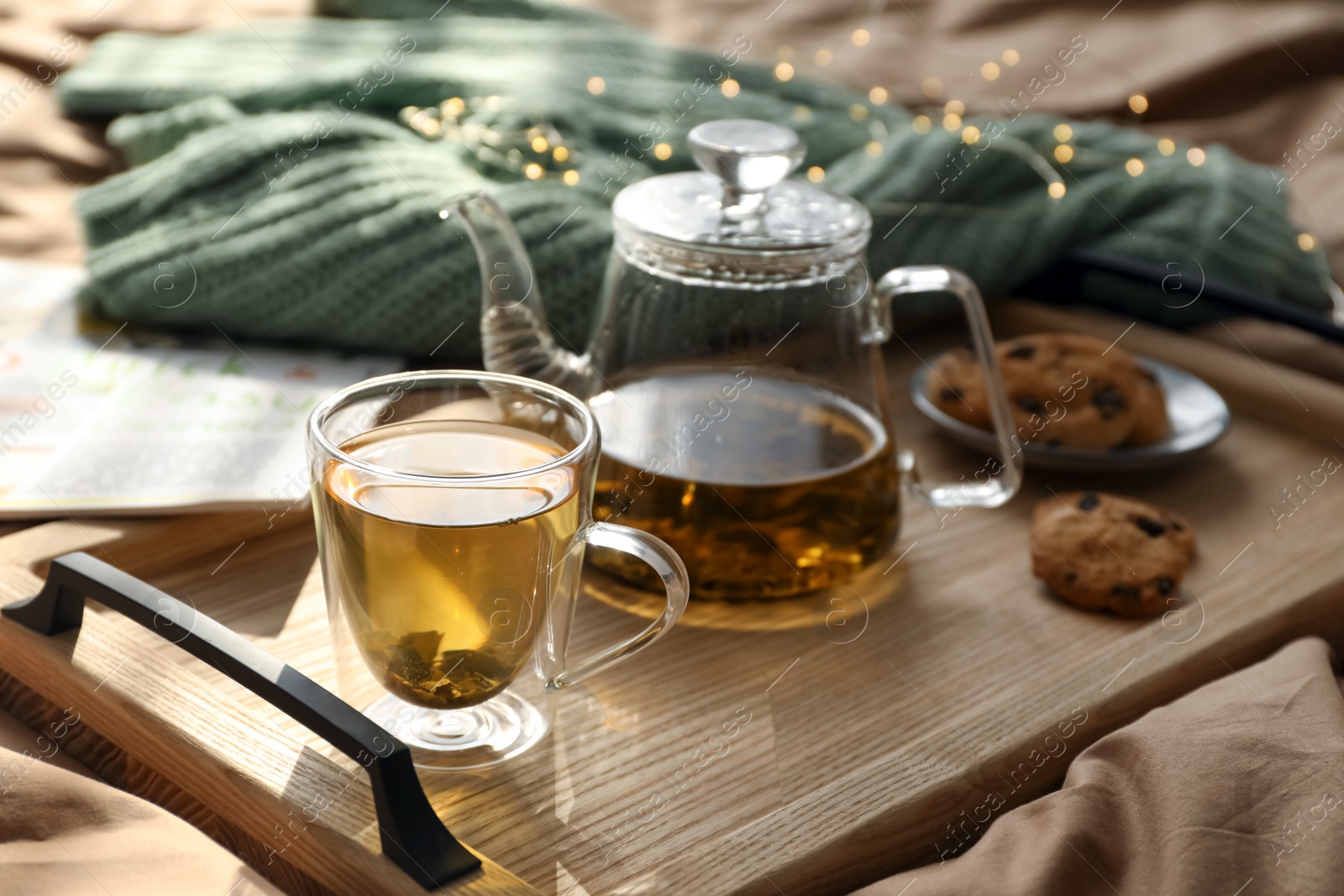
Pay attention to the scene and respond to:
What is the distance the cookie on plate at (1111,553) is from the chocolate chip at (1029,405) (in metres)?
0.07

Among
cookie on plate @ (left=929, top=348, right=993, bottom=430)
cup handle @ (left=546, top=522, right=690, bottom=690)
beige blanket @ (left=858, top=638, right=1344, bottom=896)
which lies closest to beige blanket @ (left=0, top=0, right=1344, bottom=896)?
beige blanket @ (left=858, top=638, right=1344, bottom=896)

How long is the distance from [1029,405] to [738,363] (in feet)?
0.67

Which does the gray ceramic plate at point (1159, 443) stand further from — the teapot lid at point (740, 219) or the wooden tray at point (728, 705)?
the teapot lid at point (740, 219)

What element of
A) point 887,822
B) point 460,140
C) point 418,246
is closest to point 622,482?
point 887,822

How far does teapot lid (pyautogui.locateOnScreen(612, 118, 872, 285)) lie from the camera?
1.56 feet

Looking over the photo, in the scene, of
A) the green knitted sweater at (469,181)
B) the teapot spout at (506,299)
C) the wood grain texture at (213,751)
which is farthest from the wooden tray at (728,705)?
the green knitted sweater at (469,181)

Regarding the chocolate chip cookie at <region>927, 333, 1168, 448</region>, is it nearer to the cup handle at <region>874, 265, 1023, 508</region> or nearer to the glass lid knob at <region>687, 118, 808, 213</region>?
the cup handle at <region>874, 265, 1023, 508</region>

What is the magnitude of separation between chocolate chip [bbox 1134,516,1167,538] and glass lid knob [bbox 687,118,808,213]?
236 millimetres

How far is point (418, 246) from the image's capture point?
708mm

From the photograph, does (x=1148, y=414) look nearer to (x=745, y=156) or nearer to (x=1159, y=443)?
(x=1159, y=443)

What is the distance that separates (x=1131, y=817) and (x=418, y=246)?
1.63 ft

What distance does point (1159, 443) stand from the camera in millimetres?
653

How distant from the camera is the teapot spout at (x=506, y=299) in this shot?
520 mm

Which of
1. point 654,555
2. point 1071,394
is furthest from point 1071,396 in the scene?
point 654,555
